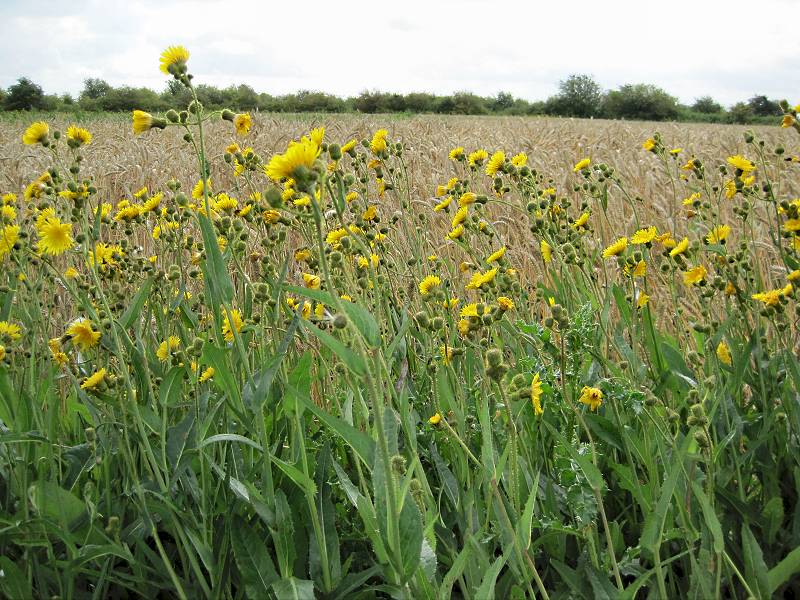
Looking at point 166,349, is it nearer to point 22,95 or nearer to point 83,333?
point 83,333

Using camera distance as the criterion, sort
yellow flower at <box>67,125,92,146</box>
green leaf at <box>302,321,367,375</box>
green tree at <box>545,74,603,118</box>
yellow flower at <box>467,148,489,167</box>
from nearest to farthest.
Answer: green leaf at <box>302,321,367,375</box> → yellow flower at <box>67,125,92,146</box> → yellow flower at <box>467,148,489,167</box> → green tree at <box>545,74,603,118</box>

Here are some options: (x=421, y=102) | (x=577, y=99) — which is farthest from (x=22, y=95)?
(x=577, y=99)

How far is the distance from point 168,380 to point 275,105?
1322 inches

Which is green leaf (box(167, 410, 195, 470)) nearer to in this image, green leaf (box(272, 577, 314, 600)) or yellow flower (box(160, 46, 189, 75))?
green leaf (box(272, 577, 314, 600))

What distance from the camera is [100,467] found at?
5.81 ft

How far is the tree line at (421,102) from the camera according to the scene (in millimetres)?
33000

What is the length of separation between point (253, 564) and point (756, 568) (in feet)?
2.96

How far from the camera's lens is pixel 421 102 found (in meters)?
42.4

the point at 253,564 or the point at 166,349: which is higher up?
the point at 166,349

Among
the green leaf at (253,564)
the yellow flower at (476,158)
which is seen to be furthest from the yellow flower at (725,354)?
the green leaf at (253,564)

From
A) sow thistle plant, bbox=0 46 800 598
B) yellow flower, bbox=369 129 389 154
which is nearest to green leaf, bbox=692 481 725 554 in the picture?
sow thistle plant, bbox=0 46 800 598

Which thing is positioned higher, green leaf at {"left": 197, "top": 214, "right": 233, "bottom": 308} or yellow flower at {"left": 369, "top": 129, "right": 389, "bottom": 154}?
yellow flower at {"left": 369, "top": 129, "right": 389, "bottom": 154}

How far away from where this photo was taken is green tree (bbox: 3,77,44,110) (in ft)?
109

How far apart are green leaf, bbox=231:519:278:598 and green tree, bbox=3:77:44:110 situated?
3669 cm
